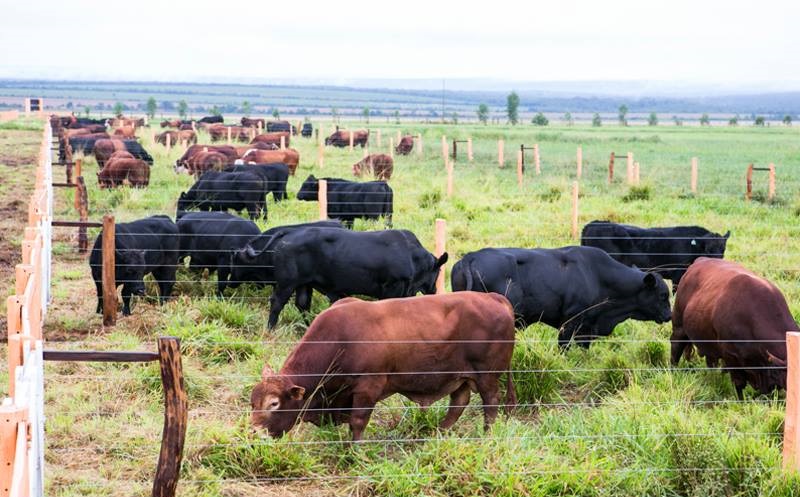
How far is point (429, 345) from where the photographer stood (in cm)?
754

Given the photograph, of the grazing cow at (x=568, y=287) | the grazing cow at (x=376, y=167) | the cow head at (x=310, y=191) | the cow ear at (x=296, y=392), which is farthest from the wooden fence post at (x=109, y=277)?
the grazing cow at (x=376, y=167)

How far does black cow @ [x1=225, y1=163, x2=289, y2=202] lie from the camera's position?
22.1 m

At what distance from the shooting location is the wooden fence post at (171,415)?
529cm

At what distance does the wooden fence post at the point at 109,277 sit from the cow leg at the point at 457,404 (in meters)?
4.60

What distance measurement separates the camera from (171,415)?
543 cm

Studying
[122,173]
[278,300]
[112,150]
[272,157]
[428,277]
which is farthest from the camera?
[112,150]

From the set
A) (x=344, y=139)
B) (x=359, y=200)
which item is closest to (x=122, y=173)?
(x=359, y=200)

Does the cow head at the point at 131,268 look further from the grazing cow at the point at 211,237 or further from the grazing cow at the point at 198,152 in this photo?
the grazing cow at the point at 198,152

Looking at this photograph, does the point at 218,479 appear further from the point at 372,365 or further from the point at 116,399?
the point at 116,399

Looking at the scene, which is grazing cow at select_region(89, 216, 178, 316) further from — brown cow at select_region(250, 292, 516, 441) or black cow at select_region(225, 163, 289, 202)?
black cow at select_region(225, 163, 289, 202)

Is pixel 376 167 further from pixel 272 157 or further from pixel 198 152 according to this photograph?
pixel 198 152

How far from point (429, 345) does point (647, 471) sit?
1.95 meters

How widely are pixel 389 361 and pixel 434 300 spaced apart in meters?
0.70

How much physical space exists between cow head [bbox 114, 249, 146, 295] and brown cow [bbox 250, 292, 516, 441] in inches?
184
